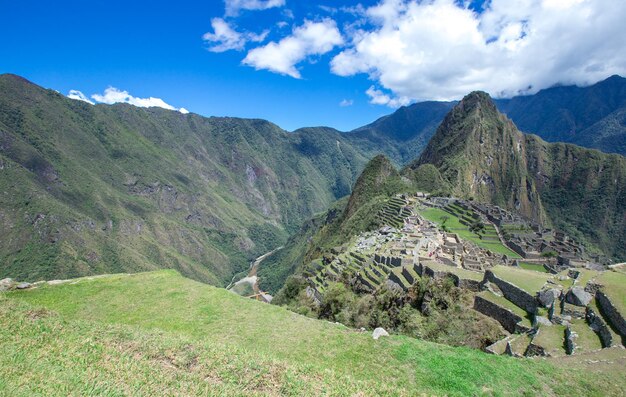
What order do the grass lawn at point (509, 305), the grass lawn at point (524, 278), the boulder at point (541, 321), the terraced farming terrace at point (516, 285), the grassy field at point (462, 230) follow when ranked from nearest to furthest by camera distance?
the terraced farming terrace at point (516, 285)
the boulder at point (541, 321)
the grass lawn at point (509, 305)
the grass lawn at point (524, 278)
the grassy field at point (462, 230)

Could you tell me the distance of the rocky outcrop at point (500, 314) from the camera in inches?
693

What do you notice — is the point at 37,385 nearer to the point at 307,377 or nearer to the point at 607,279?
the point at 307,377

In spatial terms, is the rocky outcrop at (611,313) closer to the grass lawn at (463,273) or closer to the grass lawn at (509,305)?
the grass lawn at (509,305)

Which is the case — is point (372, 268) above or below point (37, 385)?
below

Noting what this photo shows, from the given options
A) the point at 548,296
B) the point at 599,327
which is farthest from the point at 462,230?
the point at 599,327

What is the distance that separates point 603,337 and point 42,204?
207918 millimetres

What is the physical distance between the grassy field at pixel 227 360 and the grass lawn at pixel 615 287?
592cm

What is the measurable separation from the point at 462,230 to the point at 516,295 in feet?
187

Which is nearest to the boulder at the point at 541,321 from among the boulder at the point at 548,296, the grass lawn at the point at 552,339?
the grass lawn at the point at 552,339

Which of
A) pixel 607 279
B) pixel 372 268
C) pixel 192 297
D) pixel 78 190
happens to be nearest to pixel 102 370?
pixel 192 297

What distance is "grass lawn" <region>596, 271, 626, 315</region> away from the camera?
49.7 feet

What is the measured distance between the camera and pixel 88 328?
11.0 metres

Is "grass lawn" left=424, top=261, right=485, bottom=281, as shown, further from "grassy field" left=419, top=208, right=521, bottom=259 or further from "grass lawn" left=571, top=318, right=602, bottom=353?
"grassy field" left=419, top=208, right=521, bottom=259

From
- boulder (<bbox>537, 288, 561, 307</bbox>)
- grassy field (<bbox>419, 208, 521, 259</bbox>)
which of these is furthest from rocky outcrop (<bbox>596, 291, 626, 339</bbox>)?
grassy field (<bbox>419, 208, 521, 259</bbox>)
